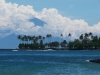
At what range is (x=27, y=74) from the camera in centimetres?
5497

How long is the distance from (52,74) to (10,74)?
7.38 metres

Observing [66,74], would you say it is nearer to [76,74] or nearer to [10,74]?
[76,74]

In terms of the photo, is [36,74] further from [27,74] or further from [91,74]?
[91,74]

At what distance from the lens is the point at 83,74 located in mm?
53625

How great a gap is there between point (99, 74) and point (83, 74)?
265cm

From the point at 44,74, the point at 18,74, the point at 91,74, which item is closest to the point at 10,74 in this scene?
the point at 18,74

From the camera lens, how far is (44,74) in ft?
178

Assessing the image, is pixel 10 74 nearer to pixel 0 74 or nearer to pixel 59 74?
pixel 0 74

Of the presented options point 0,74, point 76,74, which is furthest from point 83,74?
point 0,74

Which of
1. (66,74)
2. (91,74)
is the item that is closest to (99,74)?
(91,74)

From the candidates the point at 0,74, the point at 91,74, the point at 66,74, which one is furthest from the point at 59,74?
the point at 0,74

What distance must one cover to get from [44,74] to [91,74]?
7.92 m

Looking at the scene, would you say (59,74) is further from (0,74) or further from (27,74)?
(0,74)

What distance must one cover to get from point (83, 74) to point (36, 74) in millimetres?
7967
